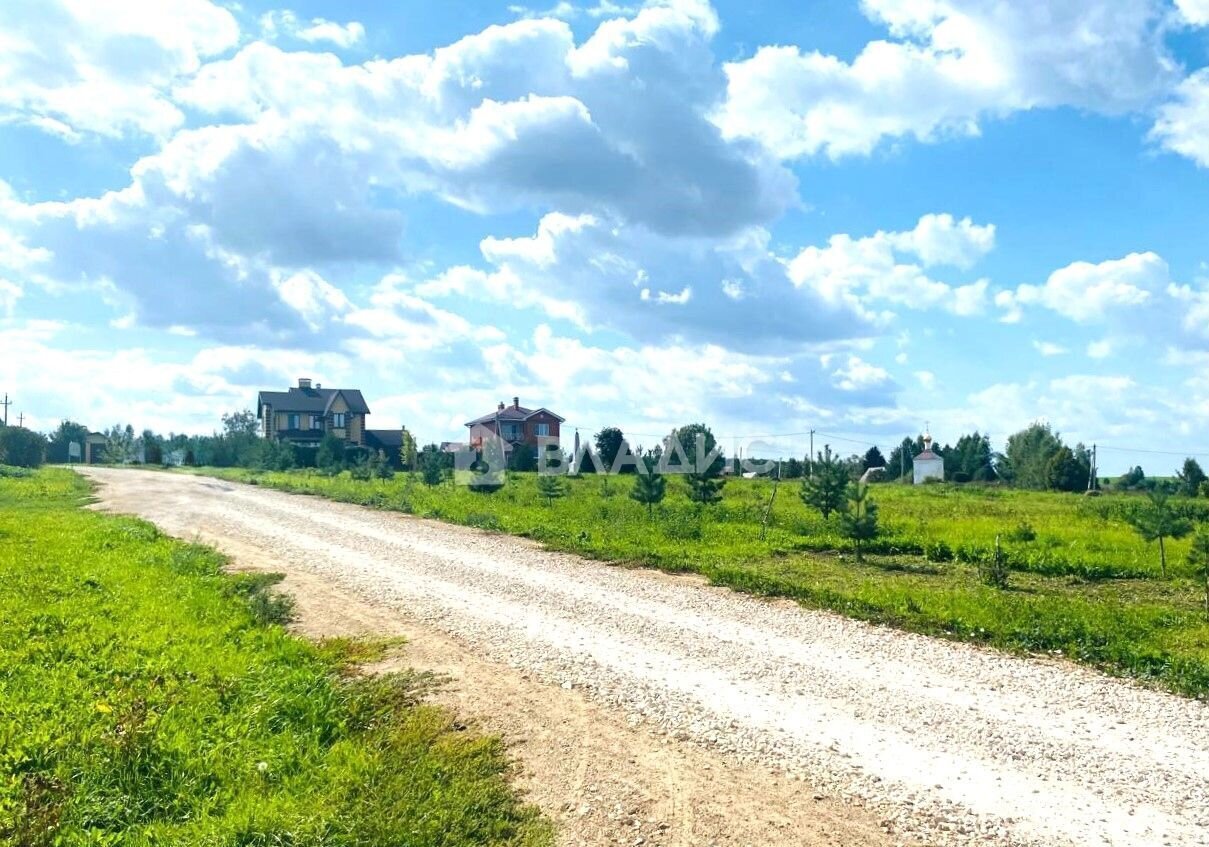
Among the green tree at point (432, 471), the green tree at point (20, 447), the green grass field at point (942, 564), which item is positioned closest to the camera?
the green grass field at point (942, 564)

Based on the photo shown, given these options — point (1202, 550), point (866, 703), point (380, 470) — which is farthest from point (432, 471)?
point (866, 703)

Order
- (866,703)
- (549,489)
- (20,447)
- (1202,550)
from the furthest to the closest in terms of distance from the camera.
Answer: (20,447) < (549,489) < (1202,550) < (866,703)

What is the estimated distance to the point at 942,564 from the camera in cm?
1655

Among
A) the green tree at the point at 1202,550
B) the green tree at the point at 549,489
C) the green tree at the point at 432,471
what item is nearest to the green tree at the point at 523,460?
the green tree at the point at 432,471

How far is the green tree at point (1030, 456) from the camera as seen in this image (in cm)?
6133

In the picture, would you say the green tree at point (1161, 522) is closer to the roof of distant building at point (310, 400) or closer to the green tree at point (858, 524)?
the green tree at point (858, 524)

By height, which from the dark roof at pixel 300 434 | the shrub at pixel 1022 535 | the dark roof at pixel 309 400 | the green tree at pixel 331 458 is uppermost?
the dark roof at pixel 309 400

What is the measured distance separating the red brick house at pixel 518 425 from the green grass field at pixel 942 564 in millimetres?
46298

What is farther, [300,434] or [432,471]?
[300,434]

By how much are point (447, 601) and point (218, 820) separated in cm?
646

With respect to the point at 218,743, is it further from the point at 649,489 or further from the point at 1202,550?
the point at 649,489

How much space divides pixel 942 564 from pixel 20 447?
7549 cm

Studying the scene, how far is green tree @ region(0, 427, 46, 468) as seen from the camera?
6700 centimetres

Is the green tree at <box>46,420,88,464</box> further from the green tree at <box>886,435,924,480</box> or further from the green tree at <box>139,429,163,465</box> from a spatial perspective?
the green tree at <box>886,435,924,480</box>
